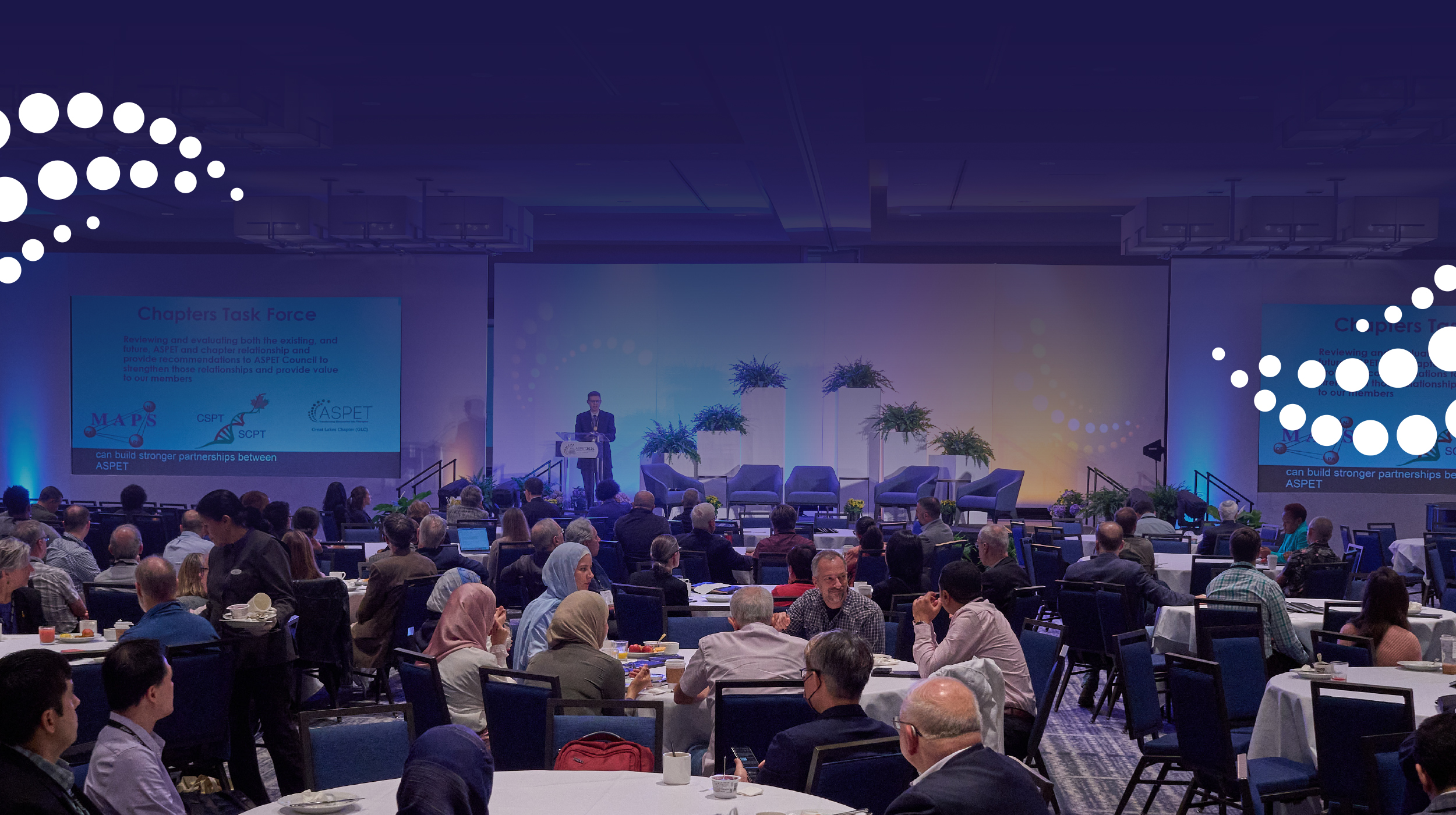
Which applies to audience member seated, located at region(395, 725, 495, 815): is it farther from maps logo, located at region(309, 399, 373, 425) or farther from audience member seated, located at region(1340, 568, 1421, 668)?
maps logo, located at region(309, 399, 373, 425)

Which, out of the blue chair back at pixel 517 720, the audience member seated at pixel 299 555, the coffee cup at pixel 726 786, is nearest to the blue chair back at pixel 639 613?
the audience member seated at pixel 299 555

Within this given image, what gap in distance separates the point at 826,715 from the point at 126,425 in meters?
17.2

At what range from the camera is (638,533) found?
29.6ft

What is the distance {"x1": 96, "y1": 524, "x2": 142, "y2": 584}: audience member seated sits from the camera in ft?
23.2

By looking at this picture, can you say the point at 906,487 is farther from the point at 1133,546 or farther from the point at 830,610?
the point at 830,610

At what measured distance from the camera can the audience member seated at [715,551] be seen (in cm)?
838

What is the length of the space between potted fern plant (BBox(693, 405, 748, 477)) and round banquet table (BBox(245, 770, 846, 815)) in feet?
43.9

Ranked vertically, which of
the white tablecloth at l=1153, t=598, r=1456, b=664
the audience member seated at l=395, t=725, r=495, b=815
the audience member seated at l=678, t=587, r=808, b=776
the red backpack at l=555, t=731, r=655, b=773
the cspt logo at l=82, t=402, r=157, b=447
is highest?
the cspt logo at l=82, t=402, r=157, b=447

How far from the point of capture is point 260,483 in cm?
1812

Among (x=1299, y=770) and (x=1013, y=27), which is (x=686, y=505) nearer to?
(x=1013, y=27)

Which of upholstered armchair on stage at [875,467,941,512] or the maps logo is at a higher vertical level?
the maps logo

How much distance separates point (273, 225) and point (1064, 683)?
1157 centimetres
